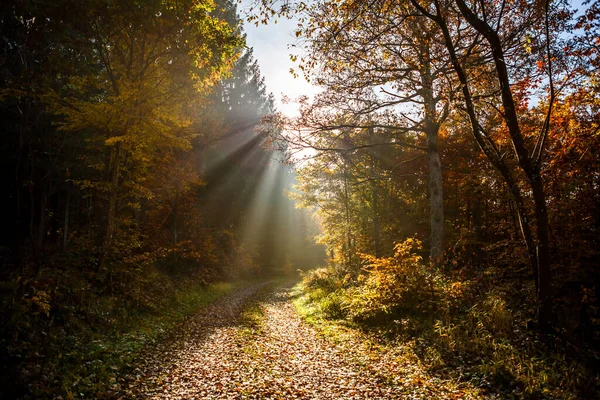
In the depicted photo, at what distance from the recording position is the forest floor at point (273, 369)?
18.5 feet

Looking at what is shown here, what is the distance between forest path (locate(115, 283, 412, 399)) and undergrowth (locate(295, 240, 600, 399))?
126cm

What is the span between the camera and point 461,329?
25.0ft

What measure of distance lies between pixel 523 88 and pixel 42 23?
13645 mm

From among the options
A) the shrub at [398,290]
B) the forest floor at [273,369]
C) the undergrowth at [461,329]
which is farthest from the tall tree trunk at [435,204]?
the forest floor at [273,369]

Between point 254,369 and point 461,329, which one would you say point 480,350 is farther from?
point 254,369

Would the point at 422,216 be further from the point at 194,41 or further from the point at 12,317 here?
the point at 12,317

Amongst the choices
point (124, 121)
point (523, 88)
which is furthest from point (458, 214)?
point (124, 121)

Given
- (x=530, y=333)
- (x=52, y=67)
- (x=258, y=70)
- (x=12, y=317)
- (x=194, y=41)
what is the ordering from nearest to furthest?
1. (x=12, y=317)
2. (x=530, y=333)
3. (x=52, y=67)
4. (x=194, y=41)
5. (x=258, y=70)

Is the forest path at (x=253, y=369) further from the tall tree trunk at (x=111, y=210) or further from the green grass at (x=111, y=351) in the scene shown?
the tall tree trunk at (x=111, y=210)

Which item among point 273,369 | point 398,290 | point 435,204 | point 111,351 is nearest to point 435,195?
point 435,204

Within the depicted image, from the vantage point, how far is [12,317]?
5.73 meters

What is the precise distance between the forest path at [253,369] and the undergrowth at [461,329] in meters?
1.26

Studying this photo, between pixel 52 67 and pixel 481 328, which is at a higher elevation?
pixel 52 67

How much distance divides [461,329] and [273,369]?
4507 mm
